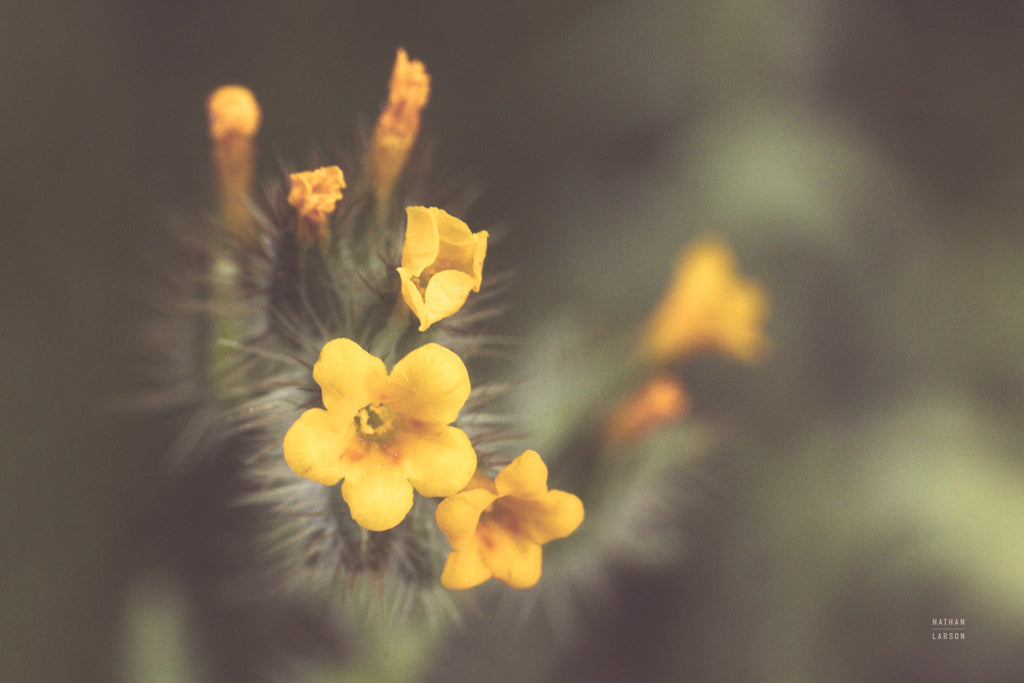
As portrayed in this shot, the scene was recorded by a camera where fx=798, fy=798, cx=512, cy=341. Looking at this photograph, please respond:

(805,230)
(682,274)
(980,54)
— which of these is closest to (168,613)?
(682,274)

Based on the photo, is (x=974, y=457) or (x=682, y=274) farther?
(x=974, y=457)

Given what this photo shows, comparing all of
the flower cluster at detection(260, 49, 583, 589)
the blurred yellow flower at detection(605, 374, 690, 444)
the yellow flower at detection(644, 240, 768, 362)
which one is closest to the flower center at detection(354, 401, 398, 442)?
the flower cluster at detection(260, 49, 583, 589)

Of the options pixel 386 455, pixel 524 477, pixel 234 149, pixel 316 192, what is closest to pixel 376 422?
pixel 386 455

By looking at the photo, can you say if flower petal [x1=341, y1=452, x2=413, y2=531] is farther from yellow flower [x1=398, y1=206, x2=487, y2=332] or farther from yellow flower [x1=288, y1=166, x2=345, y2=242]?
yellow flower [x1=288, y1=166, x2=345, y2=242]

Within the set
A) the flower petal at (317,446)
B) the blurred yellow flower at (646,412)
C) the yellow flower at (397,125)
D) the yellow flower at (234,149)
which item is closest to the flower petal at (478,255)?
the flower petal at (317,446)

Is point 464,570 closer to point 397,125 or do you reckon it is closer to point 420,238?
point 420,238

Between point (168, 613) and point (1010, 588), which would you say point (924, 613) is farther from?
point (168, 613)

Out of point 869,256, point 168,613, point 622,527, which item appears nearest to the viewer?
point 622,527
